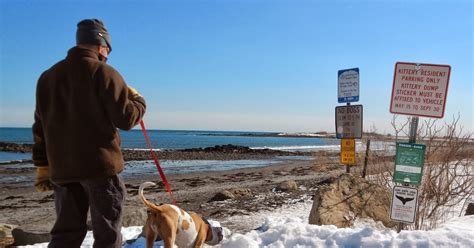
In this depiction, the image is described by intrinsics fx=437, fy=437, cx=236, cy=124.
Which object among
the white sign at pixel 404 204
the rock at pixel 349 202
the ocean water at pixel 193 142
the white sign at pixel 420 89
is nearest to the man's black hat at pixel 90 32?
the white sign at pixel 420 89

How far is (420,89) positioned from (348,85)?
11.8 feet

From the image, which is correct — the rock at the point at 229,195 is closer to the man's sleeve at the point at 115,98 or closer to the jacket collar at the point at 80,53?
the man's sleeve at the point at 115,98

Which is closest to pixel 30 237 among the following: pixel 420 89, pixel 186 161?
pixel 420 89

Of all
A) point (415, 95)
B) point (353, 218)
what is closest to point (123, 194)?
point (415, 95)

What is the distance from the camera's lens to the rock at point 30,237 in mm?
6062

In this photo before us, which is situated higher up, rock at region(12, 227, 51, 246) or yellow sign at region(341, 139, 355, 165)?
yellow sign at region(341, 139, 355, 165)

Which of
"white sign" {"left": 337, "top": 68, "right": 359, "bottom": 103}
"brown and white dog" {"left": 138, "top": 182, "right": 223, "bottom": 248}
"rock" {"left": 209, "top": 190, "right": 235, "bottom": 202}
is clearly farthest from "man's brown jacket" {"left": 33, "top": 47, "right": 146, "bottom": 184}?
"rock" {"left": 209, "top": 190, "right": 235, "bottom": 202}

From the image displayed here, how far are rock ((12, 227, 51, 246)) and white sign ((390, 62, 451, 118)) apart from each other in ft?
16.1

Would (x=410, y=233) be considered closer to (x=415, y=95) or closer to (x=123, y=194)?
(x=415, y=95)

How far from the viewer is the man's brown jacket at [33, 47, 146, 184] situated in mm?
3518

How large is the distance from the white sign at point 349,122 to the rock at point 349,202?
4.48 ft

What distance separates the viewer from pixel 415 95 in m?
5.02

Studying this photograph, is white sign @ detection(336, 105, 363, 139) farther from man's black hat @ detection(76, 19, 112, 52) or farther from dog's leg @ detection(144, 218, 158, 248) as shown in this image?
man's black hat @ detection(76, 19, 112, 52)

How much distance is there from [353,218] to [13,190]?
42.0 ft
